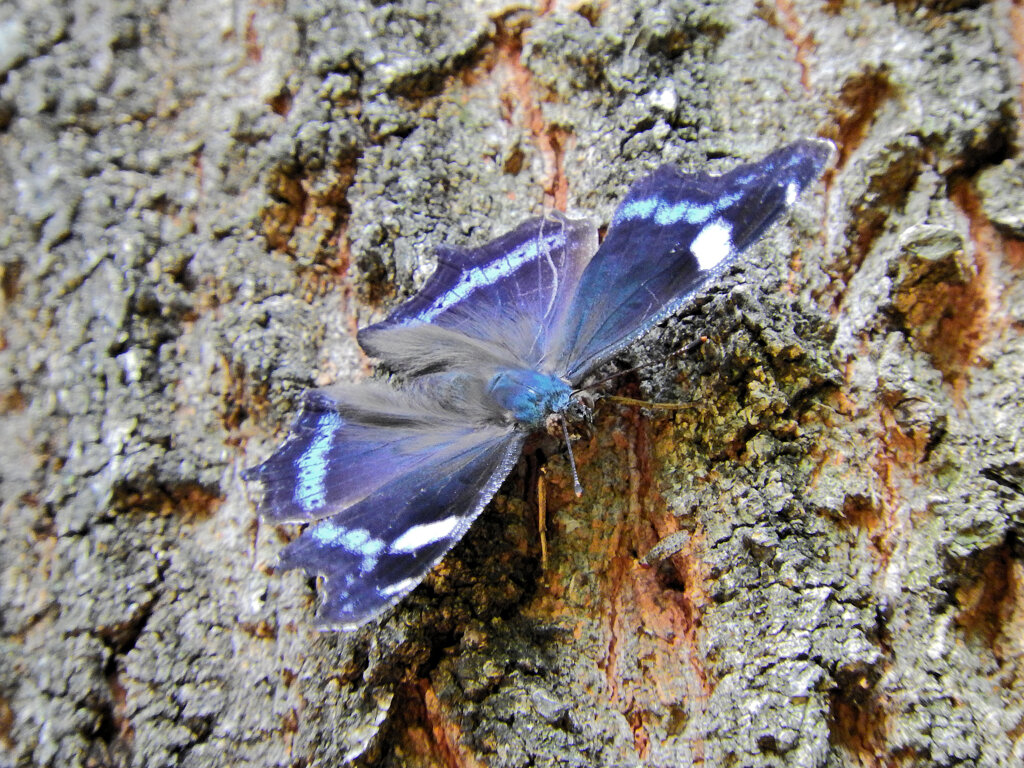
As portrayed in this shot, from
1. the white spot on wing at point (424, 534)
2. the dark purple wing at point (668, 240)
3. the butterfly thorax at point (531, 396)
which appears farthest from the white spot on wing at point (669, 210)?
the white spot on wing at point (424, 534)

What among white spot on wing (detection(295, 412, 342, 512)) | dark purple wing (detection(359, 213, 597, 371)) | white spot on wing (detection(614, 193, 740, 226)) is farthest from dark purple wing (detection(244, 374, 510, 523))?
white spot on wing (detection(614, 193, 740, 226))

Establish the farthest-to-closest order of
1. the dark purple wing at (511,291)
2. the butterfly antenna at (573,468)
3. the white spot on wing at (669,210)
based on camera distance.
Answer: the dark purple wing at (511,291) < the white spot on wing at (669,210) < the butterfly antenna at (573,468)

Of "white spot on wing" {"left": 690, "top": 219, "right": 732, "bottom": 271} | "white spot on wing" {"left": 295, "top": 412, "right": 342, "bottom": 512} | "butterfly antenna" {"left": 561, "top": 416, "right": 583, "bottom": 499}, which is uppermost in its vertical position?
"white spot on wing" {"left": 690, "top": 219, "right": 732, "bottom": 271}

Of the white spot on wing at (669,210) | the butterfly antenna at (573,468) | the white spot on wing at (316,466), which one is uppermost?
the white spot on wing at (669,210)

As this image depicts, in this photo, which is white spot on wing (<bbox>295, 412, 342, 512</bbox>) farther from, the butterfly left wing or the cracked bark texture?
the cracked bark texture

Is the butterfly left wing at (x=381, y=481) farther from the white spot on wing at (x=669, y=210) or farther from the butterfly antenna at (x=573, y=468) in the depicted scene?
the white spot on wing at (x=669, y=210)

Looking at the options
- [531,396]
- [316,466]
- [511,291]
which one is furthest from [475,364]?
[316,466]

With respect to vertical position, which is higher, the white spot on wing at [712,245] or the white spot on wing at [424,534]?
the white spot on wing at [712,245]
